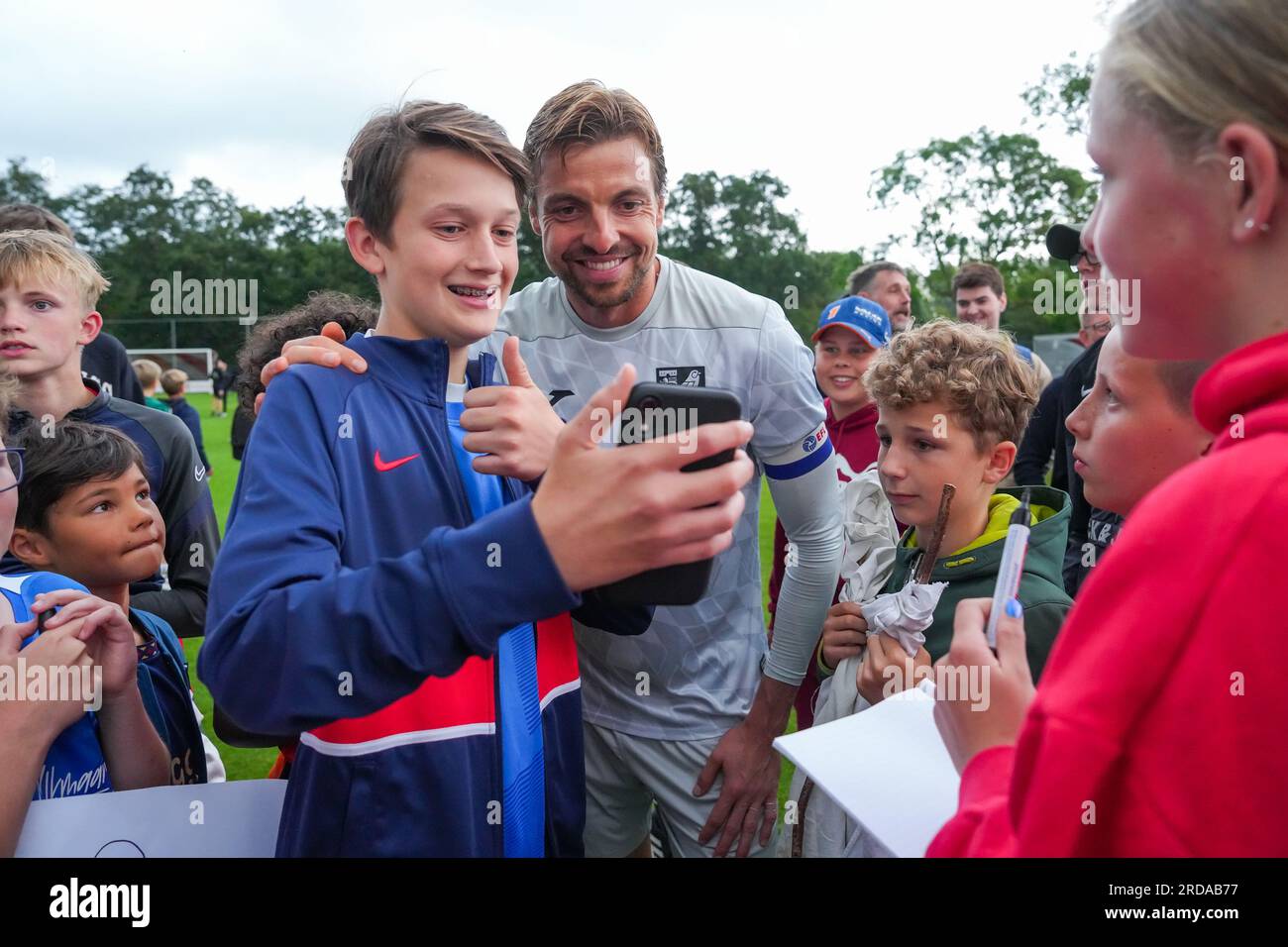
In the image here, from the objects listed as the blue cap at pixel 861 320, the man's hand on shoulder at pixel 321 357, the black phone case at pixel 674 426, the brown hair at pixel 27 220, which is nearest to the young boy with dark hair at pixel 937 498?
the black phone case at pixel 674 426

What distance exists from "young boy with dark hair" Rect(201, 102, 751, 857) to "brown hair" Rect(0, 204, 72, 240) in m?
2.95

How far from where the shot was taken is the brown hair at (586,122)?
→ 2.60 m

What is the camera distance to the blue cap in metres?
5.06

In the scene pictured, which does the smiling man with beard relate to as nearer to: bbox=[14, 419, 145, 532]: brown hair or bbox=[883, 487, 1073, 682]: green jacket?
bbox=[883, 487, 1073, 682]: green jacket

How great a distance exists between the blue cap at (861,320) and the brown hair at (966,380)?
2.08m

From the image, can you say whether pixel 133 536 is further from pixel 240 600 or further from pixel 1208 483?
pixel 1208 483

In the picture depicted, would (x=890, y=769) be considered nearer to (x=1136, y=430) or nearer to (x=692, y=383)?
(x=1136, y=430)

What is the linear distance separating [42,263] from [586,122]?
Result: 2.24 metres

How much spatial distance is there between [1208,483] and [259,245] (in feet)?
192

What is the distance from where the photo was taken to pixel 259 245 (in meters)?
52.9

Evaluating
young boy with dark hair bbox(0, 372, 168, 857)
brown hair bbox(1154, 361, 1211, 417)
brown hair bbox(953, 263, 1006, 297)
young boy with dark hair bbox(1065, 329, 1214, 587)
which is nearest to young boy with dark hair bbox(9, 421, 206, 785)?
young boy with dark hair bbox(0, 372, 168, 857)

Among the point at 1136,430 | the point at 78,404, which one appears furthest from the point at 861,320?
the point at 78,404

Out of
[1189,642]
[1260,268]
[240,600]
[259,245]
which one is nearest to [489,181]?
[240,600]

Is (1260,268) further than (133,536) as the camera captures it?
No
